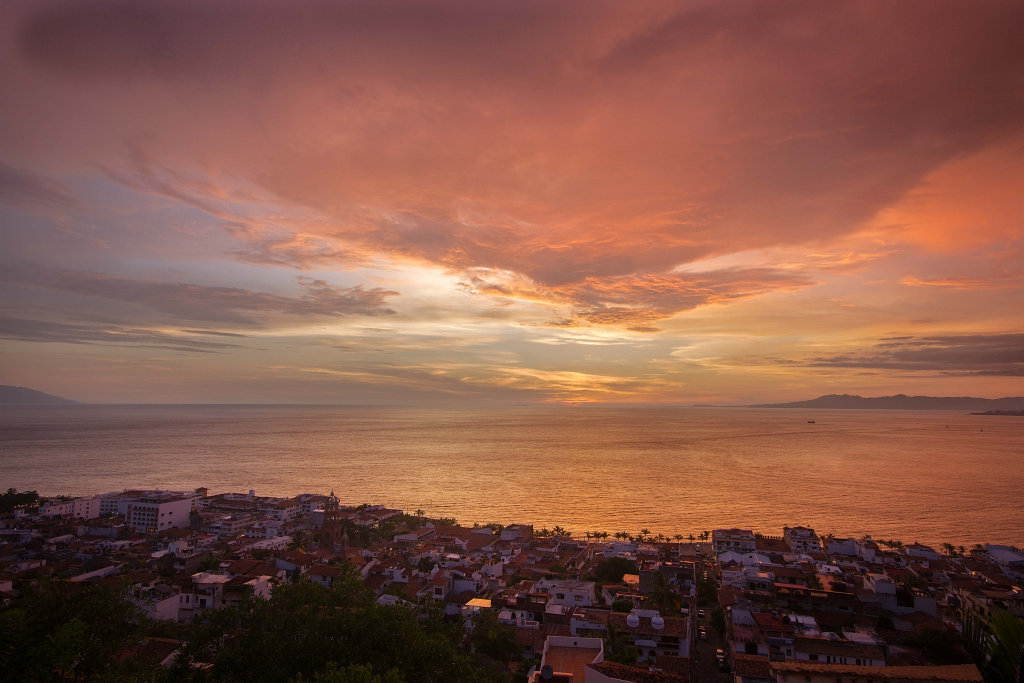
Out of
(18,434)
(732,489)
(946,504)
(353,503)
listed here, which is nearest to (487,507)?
(353,503)

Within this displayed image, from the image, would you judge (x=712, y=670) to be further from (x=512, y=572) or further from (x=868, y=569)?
(x=868, y=569)

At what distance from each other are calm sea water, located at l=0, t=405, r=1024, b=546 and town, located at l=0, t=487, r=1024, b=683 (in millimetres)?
7081

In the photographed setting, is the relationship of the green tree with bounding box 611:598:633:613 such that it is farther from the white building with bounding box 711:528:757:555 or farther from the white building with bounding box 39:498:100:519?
the white building with bounding box 39:498:100:519

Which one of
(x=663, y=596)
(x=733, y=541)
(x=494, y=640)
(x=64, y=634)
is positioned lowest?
(x=733, y=541)

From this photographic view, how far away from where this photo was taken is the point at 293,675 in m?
10.0

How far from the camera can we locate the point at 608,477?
58.5 metres

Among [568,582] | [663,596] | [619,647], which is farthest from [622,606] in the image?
[619,647]

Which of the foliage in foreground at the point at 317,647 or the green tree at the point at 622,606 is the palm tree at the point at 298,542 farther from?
the foliage in foreground at the point at 317,647

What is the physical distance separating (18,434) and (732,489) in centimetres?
11356

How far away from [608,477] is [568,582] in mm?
36593

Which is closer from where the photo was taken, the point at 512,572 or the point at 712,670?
the point at 712,670

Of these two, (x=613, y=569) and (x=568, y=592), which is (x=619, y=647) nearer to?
(x=568, y=592)

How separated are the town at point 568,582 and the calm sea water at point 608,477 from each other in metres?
7.08

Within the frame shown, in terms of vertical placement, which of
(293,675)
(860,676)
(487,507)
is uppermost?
(860,676)
